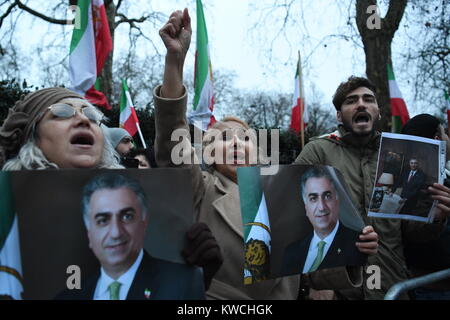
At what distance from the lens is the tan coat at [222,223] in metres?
1.85

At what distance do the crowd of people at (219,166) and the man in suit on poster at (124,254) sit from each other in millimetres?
40

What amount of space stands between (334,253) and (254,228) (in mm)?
417

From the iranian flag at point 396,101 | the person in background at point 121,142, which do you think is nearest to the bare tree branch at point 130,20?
the iranian flag at point 396,101

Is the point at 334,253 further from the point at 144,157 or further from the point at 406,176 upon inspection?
the point at 144,157

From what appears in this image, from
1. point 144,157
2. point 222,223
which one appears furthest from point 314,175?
point 144,157

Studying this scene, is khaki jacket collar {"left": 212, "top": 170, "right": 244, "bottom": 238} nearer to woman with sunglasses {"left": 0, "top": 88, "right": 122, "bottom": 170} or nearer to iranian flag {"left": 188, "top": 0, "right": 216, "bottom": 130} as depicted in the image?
woman with sunglasses {"left": 0, "top": 88, "right": 122, "bottom": 170}

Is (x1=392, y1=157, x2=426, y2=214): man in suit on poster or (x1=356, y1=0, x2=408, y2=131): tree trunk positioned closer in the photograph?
(x1=392, y1=157, x2=426, y2=214): man in suit on poster

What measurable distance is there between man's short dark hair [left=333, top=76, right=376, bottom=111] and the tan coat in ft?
4.91

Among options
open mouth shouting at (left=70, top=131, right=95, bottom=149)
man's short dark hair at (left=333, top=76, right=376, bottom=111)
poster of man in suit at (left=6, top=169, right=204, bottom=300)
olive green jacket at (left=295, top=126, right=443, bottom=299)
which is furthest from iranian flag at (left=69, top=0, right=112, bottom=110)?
poster of man in suit at (left=6, top=169, right=204, bottom=300)

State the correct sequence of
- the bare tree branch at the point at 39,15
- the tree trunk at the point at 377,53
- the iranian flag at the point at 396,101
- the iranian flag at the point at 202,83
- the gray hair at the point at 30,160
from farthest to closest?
1. the bare tree branch at the point at 39,15
2. the tree trunk at the point at 377,53
3. the iranian flag at the point at 396,101
4. the iranian flag at the point at 202,83
5. the gray hair at the point at 30,160

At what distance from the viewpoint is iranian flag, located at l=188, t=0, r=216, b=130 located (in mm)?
5098

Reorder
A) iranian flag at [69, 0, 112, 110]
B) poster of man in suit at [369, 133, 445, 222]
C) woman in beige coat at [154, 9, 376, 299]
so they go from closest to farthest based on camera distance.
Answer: woman in beige coat at [154, 9, 376, 299], poster of man in suit at [369, 133, 445, 222], iranian flag at [69, 0, 112, 110]

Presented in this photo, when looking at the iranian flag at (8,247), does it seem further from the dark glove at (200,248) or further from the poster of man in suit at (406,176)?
the poster of man in suit at (406,176)

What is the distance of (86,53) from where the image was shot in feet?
15.0
